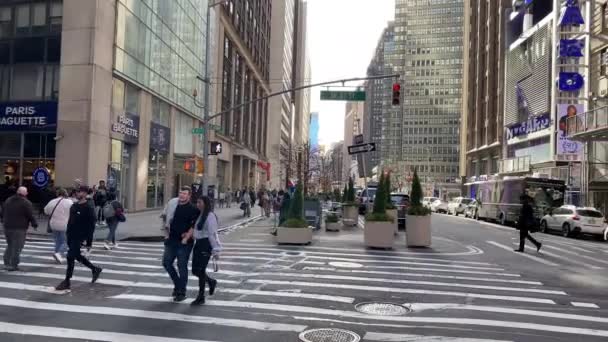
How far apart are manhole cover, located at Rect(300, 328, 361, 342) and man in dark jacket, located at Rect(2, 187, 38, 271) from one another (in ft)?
23.1

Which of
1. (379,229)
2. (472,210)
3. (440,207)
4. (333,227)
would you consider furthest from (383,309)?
(440,207)

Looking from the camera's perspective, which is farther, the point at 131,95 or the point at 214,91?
the point at 214,91

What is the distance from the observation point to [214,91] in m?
45.9

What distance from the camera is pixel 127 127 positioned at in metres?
27.8

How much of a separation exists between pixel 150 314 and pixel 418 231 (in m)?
11.4

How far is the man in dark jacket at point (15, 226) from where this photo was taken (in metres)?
10.6

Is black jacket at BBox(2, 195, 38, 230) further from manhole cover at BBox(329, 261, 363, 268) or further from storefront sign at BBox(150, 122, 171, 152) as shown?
storefront sign at BBox(150, 122, 171, 152)

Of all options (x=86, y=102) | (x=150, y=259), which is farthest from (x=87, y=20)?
(x=150, y=259)

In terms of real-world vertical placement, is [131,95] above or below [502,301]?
above

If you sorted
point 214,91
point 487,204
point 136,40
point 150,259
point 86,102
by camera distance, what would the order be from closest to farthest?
point 150,259, point 86,102, point 136,40, point 487,204, point 214,91

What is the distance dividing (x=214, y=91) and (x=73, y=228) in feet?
124

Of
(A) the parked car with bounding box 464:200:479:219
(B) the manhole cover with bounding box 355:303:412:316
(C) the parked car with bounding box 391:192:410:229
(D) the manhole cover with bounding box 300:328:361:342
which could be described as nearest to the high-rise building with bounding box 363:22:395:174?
(A) the parked car with bounding box 464:200:479:219

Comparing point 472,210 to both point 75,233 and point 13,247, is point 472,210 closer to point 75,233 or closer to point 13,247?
point 13,247

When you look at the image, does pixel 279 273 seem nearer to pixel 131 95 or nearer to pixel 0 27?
pixel 131 95
